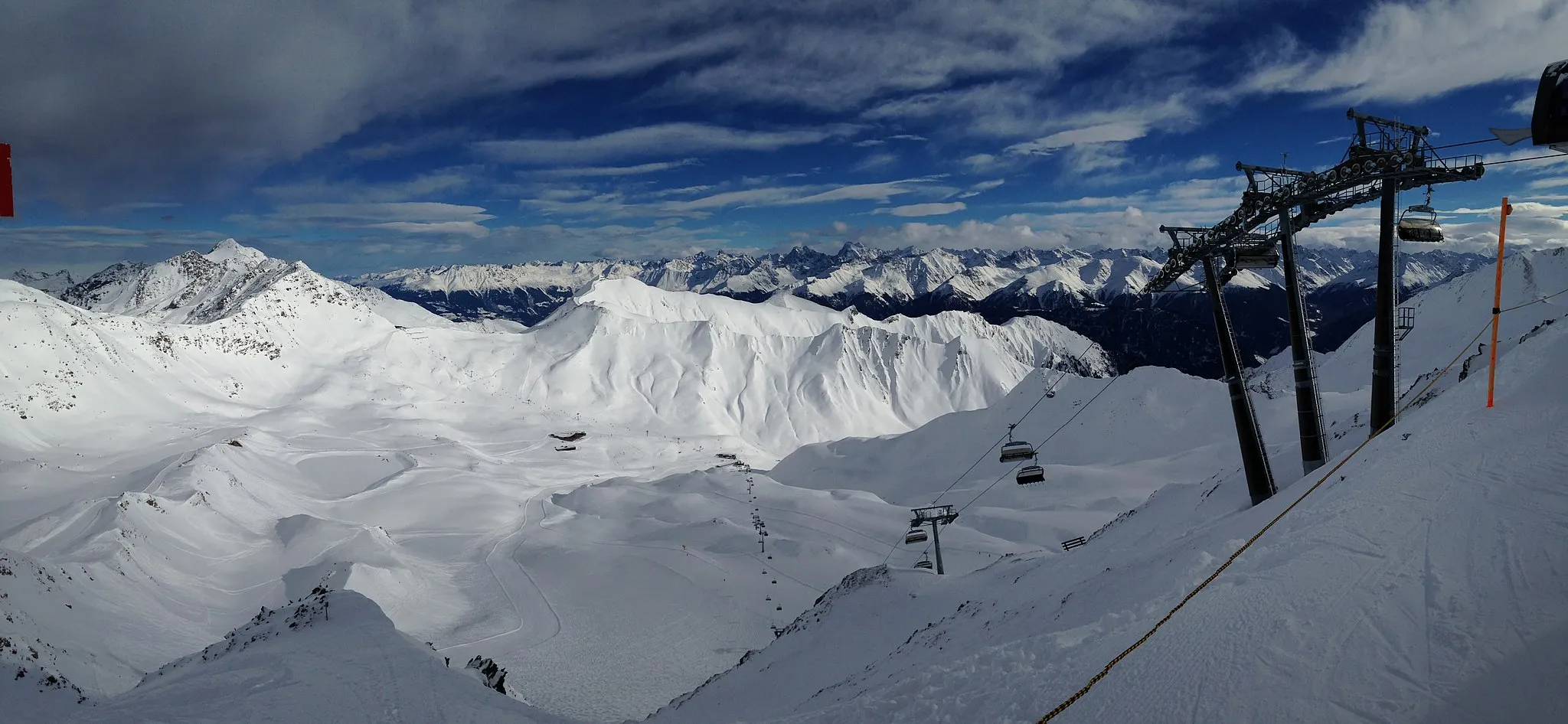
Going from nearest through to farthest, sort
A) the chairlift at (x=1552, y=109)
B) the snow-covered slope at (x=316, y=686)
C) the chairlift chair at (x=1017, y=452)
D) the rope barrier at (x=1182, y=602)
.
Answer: the chairlift at (x=1552, y=109) → the rope barrier at (x=1182, y=602) → the snow-covered slope at (x=316, y=686) → the chairlift chair at (x=1017, y=452)

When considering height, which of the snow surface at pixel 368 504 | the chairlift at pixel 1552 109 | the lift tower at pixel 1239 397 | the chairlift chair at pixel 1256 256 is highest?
the chairlift at pixel 1552 109

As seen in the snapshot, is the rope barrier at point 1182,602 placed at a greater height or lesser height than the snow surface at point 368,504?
greater

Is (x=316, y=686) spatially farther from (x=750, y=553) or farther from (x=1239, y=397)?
(x=750, y=553)

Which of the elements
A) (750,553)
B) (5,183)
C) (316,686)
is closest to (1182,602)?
(5,183)

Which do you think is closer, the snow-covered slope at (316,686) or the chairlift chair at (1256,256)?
the snow-covered slope at (316,686)

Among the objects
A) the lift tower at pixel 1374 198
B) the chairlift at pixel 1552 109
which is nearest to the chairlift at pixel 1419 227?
the lift tower at pixel 1374 198

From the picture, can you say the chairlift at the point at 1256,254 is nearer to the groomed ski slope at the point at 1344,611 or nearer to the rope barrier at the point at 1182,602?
the groomed ski slope at the point at 1344,611

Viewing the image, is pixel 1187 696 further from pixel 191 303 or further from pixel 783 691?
pixel 191 303

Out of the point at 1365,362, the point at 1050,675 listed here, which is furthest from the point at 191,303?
the point at 1365,362

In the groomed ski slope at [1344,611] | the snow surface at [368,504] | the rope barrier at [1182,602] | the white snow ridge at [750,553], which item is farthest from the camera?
the snow surface at [368,504]
